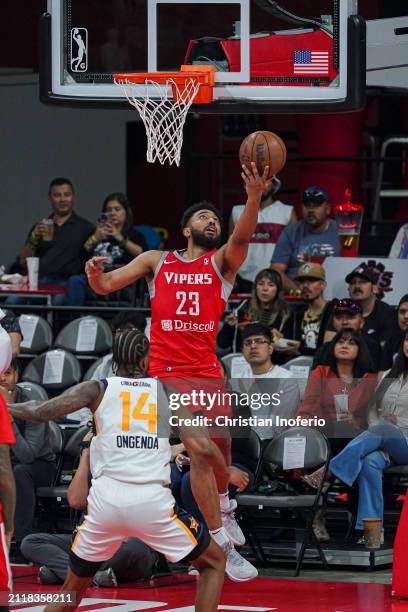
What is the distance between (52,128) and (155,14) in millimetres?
7454

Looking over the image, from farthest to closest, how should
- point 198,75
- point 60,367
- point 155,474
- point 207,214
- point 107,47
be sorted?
point 60,367 → point 107,47 → point 198,75 → point 207,214 → point 155,474

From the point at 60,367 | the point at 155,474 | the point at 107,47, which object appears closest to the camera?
the point at 155,474

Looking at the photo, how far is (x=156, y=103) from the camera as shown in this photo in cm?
965

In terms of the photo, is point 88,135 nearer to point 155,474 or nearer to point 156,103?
point 156,103

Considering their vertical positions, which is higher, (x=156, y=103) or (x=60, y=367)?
(x=156, y=103)

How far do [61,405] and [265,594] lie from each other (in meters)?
2.71

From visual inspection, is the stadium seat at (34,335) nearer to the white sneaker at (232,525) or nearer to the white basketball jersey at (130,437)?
the white sneaker at (232,525)

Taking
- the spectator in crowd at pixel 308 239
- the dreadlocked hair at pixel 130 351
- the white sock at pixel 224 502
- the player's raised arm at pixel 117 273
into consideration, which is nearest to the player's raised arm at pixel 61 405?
the dreadlocked hair at pixel 130 351

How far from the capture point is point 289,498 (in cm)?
988

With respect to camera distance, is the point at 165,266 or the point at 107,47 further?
the point at 107,47

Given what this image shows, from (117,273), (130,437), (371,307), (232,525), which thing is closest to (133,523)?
(130,437)

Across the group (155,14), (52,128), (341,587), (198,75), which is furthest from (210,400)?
(52,128)

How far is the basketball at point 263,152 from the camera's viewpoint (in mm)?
8539

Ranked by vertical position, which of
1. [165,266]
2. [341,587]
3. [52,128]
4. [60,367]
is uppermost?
[52,128]
